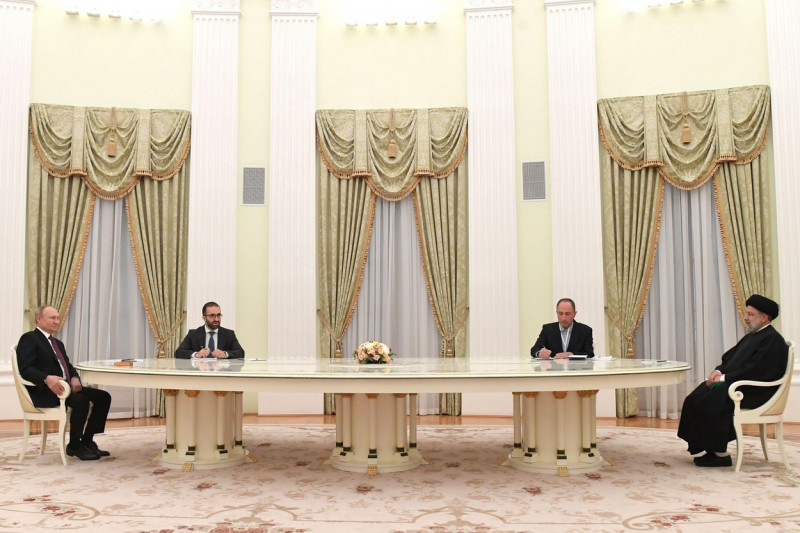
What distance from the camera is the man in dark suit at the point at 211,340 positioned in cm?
734

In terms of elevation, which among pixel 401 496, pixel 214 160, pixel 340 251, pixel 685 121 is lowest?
pixel 401 496

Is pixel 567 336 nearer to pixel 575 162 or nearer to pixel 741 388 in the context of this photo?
pixel 741 388

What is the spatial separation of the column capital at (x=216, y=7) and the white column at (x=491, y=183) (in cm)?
322

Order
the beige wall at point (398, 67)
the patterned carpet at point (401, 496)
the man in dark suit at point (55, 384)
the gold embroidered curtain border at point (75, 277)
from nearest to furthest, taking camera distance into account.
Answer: the patterned carpet at point (401, 496) → the man in dark suit at point (55, 384) → the gold embroidered curtain border at point (75, 277) → the beige wall at point (398, 67)

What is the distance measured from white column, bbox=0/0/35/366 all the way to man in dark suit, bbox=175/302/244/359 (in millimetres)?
3377

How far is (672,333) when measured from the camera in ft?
30.9

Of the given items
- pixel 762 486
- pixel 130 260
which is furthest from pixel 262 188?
pixel 762 486

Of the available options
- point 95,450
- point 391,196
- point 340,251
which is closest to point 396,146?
point 391,196

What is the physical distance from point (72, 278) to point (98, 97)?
8.21 feet

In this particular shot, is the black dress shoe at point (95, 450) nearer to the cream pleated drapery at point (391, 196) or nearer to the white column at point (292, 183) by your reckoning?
the white column at point (292, 183)

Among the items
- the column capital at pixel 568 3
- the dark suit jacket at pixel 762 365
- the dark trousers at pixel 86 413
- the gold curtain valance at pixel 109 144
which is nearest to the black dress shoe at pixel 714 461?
the dark suit jacket at pixel 762 365

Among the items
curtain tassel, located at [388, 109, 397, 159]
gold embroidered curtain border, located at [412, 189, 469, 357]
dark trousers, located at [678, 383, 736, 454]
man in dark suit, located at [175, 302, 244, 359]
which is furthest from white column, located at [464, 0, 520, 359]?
dark trousers, located at [678, 383, 736, 454]

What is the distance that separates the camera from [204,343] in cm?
752

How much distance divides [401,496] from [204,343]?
3.34 m
